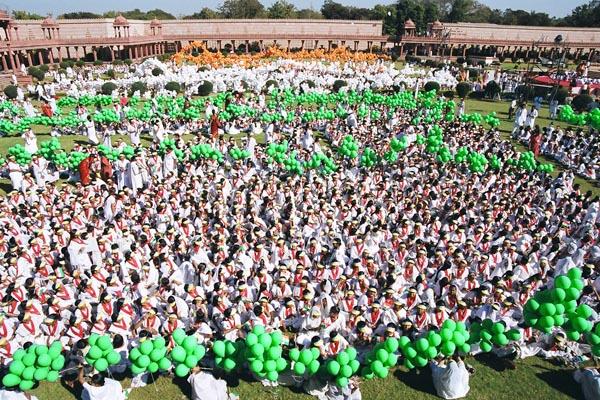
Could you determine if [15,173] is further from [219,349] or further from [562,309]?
[562,309]

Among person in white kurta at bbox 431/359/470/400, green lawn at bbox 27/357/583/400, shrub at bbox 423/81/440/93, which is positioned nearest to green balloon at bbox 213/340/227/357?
green lawn at bbox 27/357/583/400

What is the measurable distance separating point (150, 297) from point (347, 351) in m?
3.58

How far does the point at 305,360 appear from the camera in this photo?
595cm

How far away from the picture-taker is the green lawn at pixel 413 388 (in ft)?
20.8

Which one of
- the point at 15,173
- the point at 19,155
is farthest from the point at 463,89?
the point at 15,173

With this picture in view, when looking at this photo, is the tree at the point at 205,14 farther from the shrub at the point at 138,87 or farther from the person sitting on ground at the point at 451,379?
the person sitting on ground at the point at 451,379

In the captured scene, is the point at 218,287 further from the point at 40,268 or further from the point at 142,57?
the point at 142,57

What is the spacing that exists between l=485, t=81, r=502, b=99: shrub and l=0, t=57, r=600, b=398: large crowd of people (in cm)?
1716

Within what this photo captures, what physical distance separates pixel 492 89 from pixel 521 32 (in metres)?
38.6

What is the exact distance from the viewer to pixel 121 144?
49.7ft

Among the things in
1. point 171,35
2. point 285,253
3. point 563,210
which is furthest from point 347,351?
point 171,35

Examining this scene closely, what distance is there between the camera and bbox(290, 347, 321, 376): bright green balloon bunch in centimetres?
Answer: 595

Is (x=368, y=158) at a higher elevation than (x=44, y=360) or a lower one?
higher

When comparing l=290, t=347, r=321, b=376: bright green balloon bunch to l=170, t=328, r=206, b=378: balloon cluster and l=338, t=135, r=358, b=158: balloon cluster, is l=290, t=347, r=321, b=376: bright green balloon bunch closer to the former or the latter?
l=170, t=328, r=206, b=378: balloon cluster
